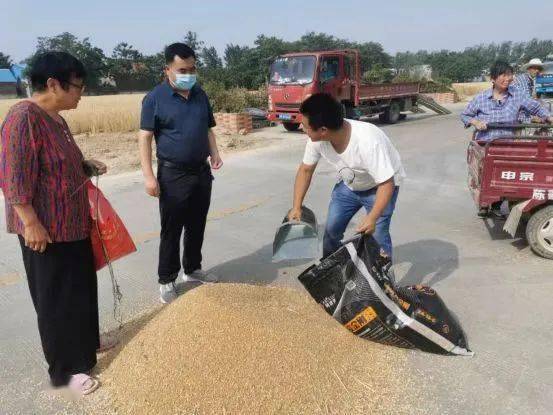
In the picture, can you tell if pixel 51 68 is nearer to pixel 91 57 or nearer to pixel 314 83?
pixel 314 83

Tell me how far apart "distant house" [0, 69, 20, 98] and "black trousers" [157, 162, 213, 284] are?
51025mm

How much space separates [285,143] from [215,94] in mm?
4491

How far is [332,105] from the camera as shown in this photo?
2.46m

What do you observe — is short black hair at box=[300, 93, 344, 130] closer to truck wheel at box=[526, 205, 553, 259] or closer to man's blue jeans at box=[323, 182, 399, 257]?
man's blue jeans at box=[323, 182, 399, 257]

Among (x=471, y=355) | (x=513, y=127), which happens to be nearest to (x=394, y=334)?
(x=471, y=355)

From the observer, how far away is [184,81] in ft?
9.95

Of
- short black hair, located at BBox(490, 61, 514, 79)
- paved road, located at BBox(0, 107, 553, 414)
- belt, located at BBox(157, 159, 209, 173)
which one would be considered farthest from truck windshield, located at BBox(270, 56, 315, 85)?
belt, located at BBox(157, 159, 209, 173)

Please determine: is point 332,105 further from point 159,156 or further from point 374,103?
point 374,103

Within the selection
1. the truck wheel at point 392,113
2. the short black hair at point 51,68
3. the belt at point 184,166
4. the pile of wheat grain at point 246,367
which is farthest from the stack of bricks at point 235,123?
the short black hair at point 51,68

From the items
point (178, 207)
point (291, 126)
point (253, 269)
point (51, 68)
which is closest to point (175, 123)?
point (178, 207)

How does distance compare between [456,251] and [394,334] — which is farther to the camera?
[456,251]

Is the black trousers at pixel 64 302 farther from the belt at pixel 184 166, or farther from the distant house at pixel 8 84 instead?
the distant house at pixel 8 84

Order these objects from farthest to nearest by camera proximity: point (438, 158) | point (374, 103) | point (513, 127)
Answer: point (374, 103) < point (438, 158) < point (513, 127)

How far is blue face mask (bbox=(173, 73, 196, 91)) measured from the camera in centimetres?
302
